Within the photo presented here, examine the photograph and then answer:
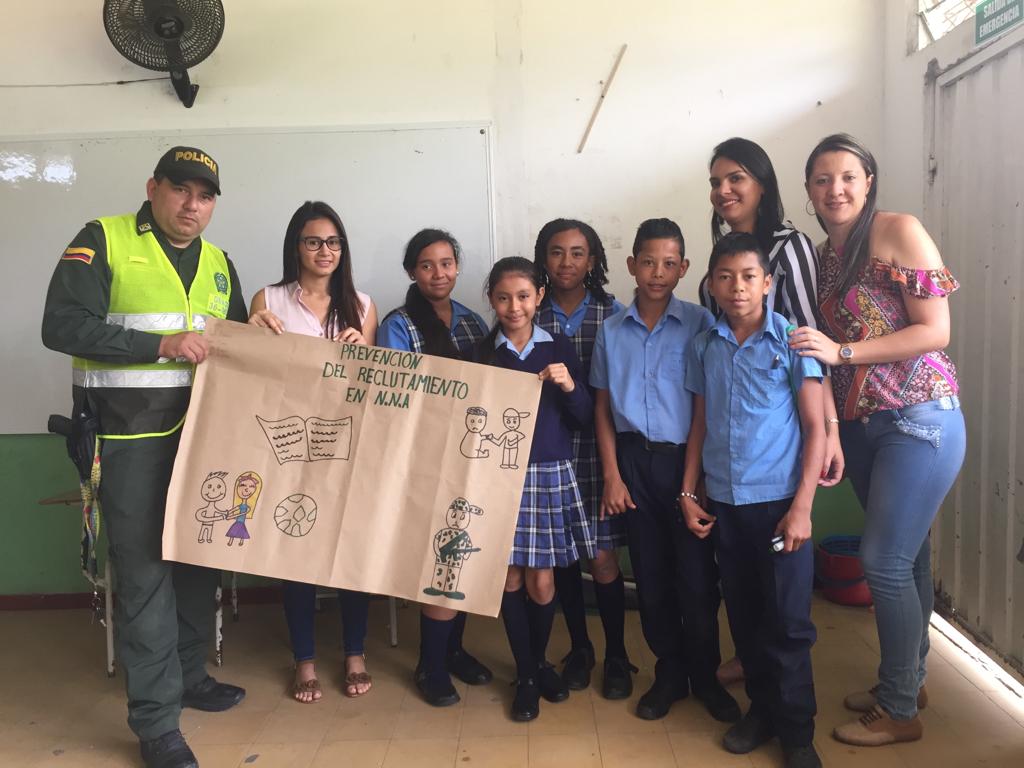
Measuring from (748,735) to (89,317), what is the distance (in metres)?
2.16

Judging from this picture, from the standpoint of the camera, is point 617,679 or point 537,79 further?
point 537,79

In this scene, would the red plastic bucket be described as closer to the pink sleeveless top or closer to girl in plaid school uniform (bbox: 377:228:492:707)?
girl in plaid school uniform (bbox: 377:228:492:707)

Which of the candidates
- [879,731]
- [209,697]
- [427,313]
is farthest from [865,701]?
[209,697]

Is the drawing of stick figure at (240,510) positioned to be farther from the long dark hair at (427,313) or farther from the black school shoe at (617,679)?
the black school shoe at (617,679)

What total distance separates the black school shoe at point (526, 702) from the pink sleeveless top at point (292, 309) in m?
1.27

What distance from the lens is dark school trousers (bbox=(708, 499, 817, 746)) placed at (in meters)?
1.88

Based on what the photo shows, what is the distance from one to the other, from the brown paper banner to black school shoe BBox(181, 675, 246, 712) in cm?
60

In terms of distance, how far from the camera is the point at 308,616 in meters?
2.41

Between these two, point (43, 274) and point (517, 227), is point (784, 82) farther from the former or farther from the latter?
point (43, 274)

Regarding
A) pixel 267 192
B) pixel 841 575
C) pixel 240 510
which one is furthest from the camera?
pixel 267 192

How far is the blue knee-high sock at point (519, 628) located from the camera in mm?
2195

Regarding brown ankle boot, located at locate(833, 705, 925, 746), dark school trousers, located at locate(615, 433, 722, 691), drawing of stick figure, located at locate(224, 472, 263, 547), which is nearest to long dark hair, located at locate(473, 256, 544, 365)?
dark school trousers, located at locate(615, 433, 722, 691)

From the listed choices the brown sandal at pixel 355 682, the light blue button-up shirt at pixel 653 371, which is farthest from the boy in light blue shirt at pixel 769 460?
the brown sandal at pixel 355 682

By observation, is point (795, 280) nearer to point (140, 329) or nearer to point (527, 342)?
point (527, 342)
